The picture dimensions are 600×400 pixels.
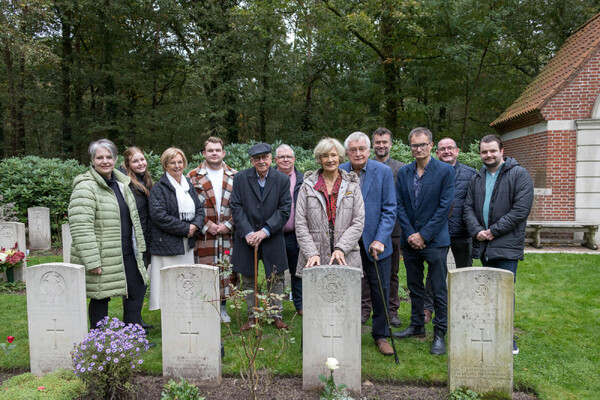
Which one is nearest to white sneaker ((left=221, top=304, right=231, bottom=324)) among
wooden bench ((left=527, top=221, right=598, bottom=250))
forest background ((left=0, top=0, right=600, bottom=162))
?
wooden bench ((left=527, top=221, right=598, bottom=250))

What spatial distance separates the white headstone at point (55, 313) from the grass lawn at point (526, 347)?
58cm

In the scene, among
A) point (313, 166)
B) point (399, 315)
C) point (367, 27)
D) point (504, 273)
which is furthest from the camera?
point (367, 27)

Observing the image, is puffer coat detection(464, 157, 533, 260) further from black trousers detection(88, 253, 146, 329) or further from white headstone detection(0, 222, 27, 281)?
white headstone detection(0, 222, 27, 281)

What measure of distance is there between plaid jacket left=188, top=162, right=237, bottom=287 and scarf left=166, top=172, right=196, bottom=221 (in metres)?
0.22

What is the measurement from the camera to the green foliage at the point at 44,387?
3.31 meters

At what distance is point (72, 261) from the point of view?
13.0ft

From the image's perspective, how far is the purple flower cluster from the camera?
322 cm

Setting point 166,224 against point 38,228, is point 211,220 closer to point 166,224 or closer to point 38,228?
point 166,224

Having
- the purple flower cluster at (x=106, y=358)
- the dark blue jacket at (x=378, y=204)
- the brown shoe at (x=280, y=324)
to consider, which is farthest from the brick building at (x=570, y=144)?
the purple flower cluster at (x=106, y=358)

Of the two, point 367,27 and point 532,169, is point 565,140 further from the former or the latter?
point 367,27

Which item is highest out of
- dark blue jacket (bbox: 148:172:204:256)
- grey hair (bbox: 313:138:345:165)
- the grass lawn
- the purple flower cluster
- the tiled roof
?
the tiled roof

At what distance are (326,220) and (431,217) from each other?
1148 millimetres

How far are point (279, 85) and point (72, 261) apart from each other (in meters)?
15.8

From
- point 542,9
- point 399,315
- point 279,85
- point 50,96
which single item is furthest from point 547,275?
point 50,96
